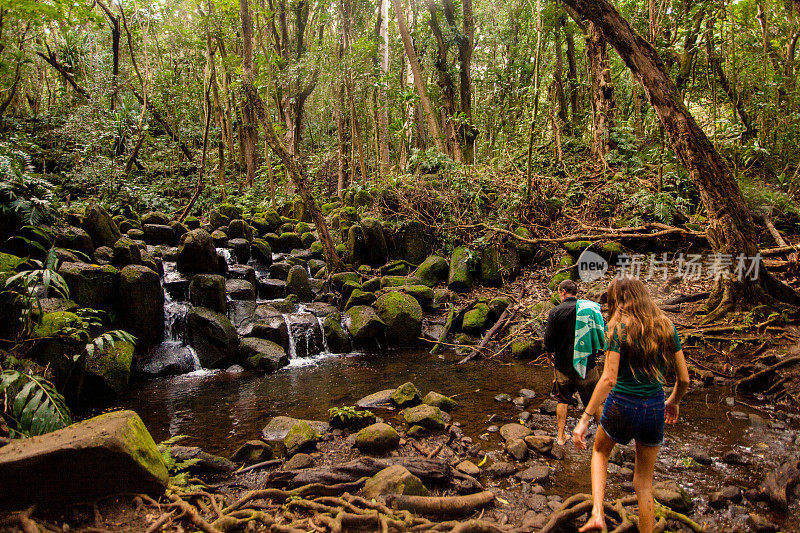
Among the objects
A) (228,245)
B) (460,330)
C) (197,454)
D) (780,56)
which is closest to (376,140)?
(228,245)

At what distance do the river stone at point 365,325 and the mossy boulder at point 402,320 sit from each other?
0.24 meters

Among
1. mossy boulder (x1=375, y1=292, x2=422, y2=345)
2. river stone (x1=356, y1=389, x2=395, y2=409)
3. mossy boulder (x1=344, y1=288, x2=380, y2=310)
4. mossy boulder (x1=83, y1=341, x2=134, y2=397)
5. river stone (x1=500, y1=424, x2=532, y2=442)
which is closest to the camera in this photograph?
river stone (x1=500, y1=424, x2=532, y2=442)

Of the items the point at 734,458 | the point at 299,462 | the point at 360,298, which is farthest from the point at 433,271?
the point at 734,458

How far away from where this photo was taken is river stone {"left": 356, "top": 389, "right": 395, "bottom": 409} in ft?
21.2

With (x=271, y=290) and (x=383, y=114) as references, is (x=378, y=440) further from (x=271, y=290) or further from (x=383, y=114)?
(x=383, y=114)

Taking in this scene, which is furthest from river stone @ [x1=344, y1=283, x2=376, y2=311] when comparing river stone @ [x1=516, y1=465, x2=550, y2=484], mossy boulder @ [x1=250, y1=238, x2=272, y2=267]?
river stone @ [x1=516, y1=465, x2=550, y2=484]

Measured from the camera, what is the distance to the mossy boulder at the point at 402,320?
34.5ft

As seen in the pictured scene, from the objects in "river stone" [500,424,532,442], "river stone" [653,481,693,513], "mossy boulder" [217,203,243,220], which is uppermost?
"mossy boulder" [217,203,243,220]

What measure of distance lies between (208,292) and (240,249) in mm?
3848

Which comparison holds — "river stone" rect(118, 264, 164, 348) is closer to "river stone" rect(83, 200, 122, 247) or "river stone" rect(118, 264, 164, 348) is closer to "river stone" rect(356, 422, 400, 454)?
"river stone" rect(83, 200, 122, 247)

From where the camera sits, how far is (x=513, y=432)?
5102mm

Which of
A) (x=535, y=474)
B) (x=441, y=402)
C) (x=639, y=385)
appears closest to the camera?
(x=639, y=385)

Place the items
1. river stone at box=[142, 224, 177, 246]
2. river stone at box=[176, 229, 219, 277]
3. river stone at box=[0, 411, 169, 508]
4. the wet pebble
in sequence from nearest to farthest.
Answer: river stone at box=[0, 411, 169, 508], the wet pebble, river stone at box=[176, 229, 219, 277], river stone at box=[142, 224, 177, 246]

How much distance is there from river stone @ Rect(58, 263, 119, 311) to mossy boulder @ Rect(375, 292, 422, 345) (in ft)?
19.9
